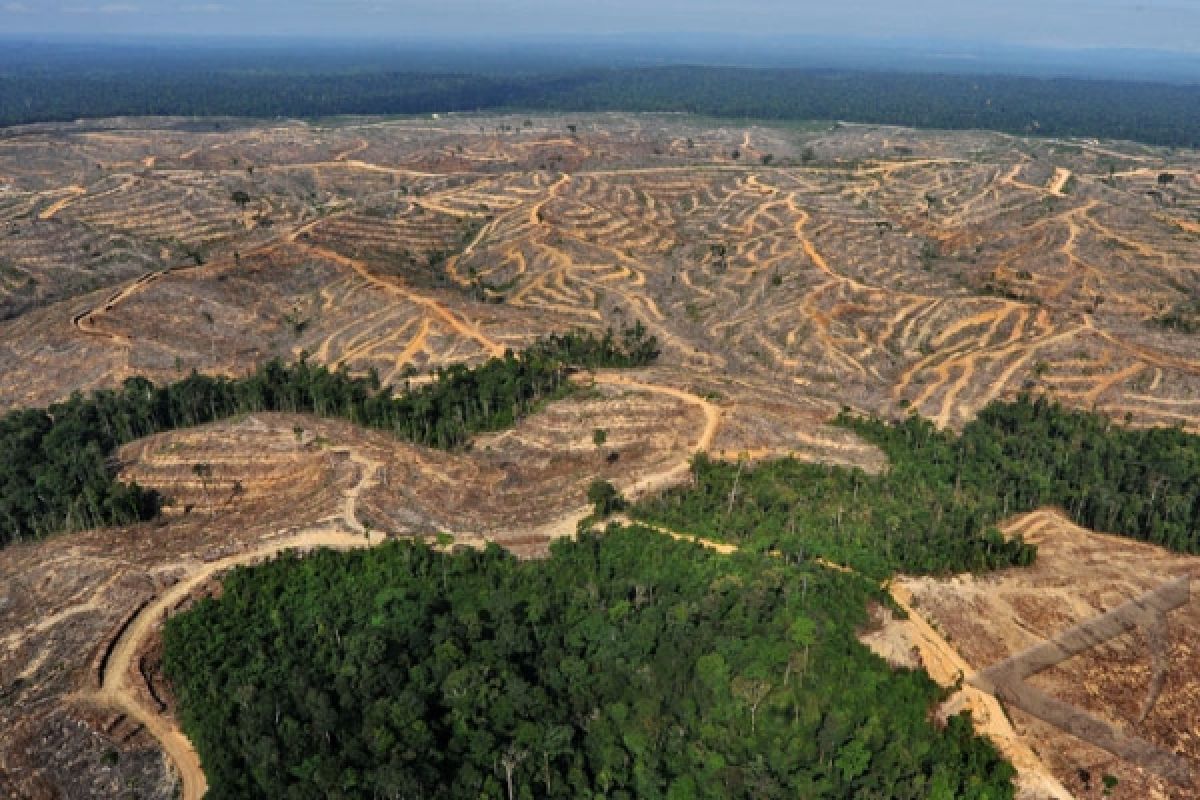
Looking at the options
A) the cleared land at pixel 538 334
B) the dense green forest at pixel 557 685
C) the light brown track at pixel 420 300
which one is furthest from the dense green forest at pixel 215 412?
the dense green forest at pixel 557 685

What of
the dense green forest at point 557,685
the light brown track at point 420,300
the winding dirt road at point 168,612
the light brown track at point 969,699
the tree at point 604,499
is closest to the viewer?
the light brown track at point 969,699

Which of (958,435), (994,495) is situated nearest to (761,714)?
(994,495)

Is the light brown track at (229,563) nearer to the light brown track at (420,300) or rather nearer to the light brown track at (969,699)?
the light brown track at (969,699)

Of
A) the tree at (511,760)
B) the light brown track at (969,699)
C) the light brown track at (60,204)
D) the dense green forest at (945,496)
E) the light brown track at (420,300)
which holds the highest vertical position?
the light brown track at (60,204)

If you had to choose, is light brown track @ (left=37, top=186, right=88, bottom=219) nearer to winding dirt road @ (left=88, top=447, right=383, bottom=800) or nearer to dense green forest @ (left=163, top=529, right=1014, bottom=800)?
winding dirt road @ (left=88, top=447, right=383, bottom=800)

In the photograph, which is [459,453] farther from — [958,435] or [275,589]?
[958,435]

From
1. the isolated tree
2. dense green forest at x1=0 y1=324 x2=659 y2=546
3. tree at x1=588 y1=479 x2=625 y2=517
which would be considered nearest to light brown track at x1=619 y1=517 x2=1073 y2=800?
tree at x1=588 y1=479 x2=625 y2=517
